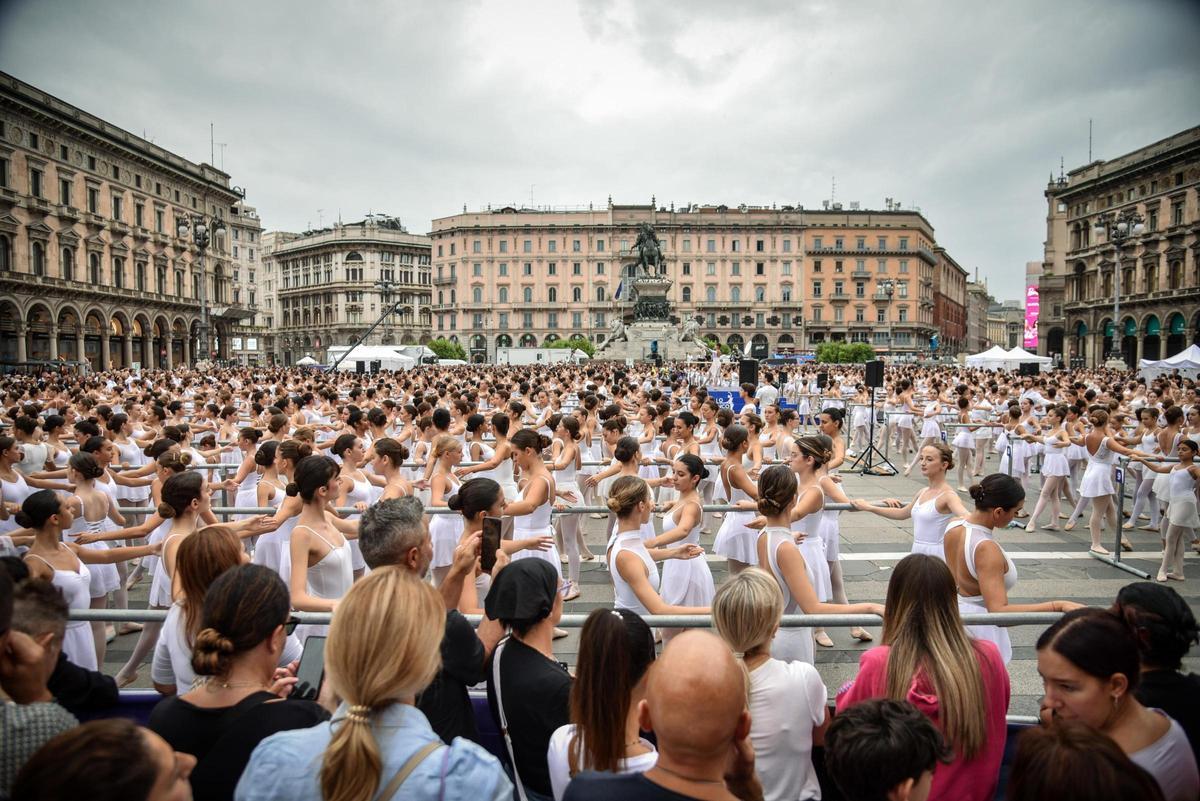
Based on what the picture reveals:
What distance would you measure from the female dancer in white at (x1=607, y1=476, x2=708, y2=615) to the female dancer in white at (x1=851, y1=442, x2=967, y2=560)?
2214 millimetres

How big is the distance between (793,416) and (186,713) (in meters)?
9.57

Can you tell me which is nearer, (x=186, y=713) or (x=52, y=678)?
(x=186, y=713)

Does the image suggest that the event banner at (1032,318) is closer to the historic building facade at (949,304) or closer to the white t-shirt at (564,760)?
the historic building facade at (949,304)

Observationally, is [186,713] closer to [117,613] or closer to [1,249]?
[117,613]

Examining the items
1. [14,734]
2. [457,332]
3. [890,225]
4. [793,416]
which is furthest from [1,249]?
[890,225]

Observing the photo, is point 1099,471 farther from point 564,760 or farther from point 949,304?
point 949,304

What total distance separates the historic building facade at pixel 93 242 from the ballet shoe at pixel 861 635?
5120 cm

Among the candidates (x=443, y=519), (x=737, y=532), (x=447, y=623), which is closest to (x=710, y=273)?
(x=737, y=532)

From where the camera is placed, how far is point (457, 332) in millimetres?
99438

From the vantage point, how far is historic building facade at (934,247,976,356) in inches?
4422

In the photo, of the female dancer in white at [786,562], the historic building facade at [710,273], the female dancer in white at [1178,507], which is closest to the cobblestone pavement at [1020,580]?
the female dancer in white at [1178,507]

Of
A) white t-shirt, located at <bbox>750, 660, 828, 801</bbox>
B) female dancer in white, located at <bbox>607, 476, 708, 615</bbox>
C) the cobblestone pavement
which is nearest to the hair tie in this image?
white t-shirt, located at <bbox>750, 660, 828, 801</bbox>

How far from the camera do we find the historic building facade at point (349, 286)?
346ft

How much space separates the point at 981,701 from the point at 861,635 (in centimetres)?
423
